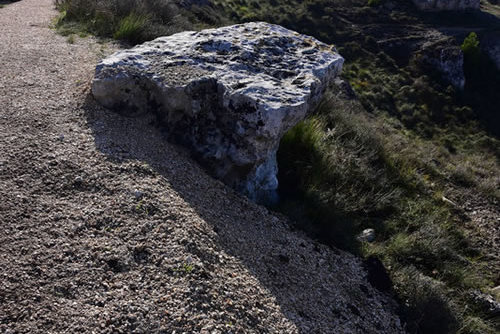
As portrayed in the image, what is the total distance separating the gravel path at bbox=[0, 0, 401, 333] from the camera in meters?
2.85

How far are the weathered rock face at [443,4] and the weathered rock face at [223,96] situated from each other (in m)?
29.7

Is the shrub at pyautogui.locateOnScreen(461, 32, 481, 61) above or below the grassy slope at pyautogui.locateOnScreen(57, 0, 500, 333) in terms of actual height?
below

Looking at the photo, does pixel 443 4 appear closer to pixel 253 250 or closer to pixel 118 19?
pixel 118 19

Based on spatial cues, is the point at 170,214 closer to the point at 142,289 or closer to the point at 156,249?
the point at 156,249

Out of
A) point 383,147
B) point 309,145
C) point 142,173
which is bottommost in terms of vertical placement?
point 383,147

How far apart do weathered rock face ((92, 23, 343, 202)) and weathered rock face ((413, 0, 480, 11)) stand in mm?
29732

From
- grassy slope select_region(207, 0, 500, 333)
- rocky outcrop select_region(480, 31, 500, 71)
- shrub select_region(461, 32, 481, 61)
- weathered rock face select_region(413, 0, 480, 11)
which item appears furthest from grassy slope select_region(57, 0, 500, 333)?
weathered rock face select_region(413, 0, 480, 11)

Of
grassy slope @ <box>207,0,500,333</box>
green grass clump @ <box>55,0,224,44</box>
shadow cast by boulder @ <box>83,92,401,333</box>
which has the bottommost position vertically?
grassy slope @ <box>207,0,500,333</box>

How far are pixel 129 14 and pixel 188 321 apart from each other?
8.74 metres

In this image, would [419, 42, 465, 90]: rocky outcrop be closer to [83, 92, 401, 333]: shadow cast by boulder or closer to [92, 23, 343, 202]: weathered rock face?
[92, 23, 343, 202]: weathered rock face

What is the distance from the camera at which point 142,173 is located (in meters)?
4.19

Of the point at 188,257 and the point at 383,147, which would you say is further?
the point at 383,147

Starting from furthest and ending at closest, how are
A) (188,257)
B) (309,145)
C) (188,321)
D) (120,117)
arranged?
(309,145) → (120,117) → (188,257) → (188,321)

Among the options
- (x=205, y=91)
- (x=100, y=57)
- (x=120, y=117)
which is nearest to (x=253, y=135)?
(x=205, y=91)
